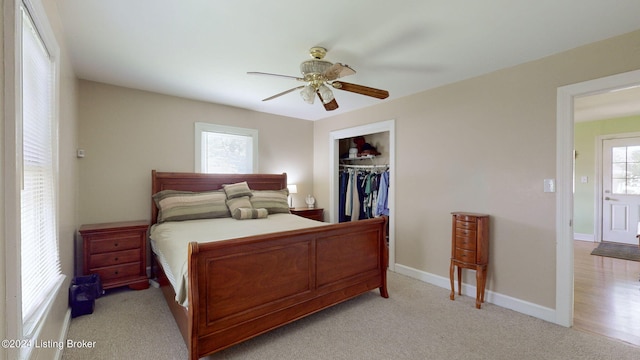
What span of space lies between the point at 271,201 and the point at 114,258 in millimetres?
1900

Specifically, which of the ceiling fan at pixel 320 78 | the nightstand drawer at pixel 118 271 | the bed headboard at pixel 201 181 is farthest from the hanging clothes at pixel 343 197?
the nightstand drawer at pixel 118 271

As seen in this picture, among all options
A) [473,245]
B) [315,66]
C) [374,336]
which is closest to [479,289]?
[473,245]

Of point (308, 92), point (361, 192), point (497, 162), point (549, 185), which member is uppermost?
point (308, 92)

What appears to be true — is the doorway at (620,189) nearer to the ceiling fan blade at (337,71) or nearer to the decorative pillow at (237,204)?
the ceiling fan blade at (337,71)

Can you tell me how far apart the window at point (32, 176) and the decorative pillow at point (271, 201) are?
216 centimetres

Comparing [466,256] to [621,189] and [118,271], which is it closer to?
[118,271]

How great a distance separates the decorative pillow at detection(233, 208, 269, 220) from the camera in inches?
135

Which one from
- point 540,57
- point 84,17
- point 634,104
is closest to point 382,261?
point 540,57

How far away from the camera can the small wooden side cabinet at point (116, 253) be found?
285 centimetres

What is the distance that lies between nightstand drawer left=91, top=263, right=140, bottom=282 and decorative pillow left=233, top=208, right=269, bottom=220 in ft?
3.95

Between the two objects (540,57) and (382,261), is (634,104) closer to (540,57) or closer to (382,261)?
(540,57)

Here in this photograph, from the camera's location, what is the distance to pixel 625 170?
514 centimetres

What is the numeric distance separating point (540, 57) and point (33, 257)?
3.98 meters

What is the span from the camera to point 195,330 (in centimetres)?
178
